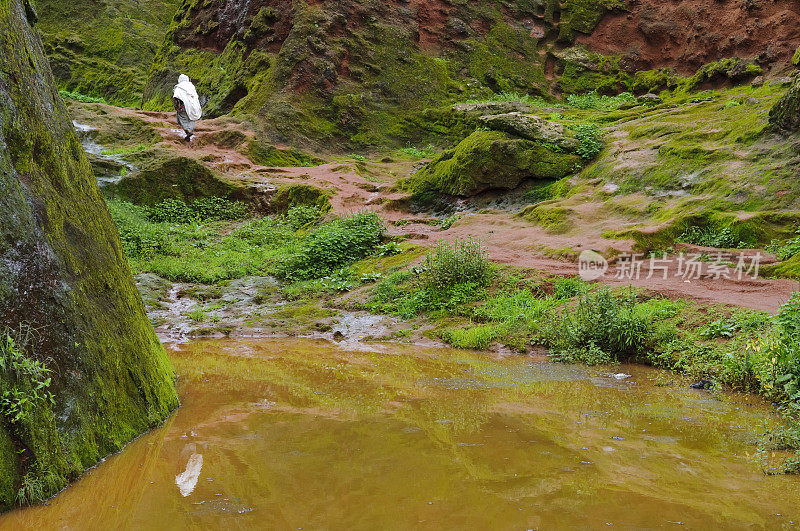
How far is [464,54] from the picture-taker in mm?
27375

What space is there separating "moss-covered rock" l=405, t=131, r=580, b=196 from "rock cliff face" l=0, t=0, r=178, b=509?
11226 mm

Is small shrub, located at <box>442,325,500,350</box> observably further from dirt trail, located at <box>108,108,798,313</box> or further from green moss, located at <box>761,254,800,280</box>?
green moss, located at <box>761,254,800,280</box>

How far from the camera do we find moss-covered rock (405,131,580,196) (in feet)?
48.5

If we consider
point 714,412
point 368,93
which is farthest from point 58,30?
point 714,412

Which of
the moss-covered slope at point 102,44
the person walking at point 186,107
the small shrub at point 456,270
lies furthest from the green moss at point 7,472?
the moss-covered slope at point 102,44

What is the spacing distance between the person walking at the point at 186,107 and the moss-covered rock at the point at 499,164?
8.54 meters

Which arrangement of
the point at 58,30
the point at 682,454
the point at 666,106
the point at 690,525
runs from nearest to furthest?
the point at 690,525 → the point at 682,454 → the point at 666,106 → the point at 58,30

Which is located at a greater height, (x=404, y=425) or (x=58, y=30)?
(x=58, y=30)


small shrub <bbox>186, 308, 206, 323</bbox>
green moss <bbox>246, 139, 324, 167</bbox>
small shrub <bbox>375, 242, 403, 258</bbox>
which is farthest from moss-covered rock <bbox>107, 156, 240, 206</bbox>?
small shrub <bbox>186, 308, 206, 323</bbox>

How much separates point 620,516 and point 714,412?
100 inches

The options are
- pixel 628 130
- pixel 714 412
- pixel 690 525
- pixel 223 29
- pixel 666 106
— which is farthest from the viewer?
pixel 223 29

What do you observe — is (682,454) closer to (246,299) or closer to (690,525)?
(690,525)

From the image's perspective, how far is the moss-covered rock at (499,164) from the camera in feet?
48.5

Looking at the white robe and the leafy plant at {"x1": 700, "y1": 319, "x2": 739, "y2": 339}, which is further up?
the white robe
